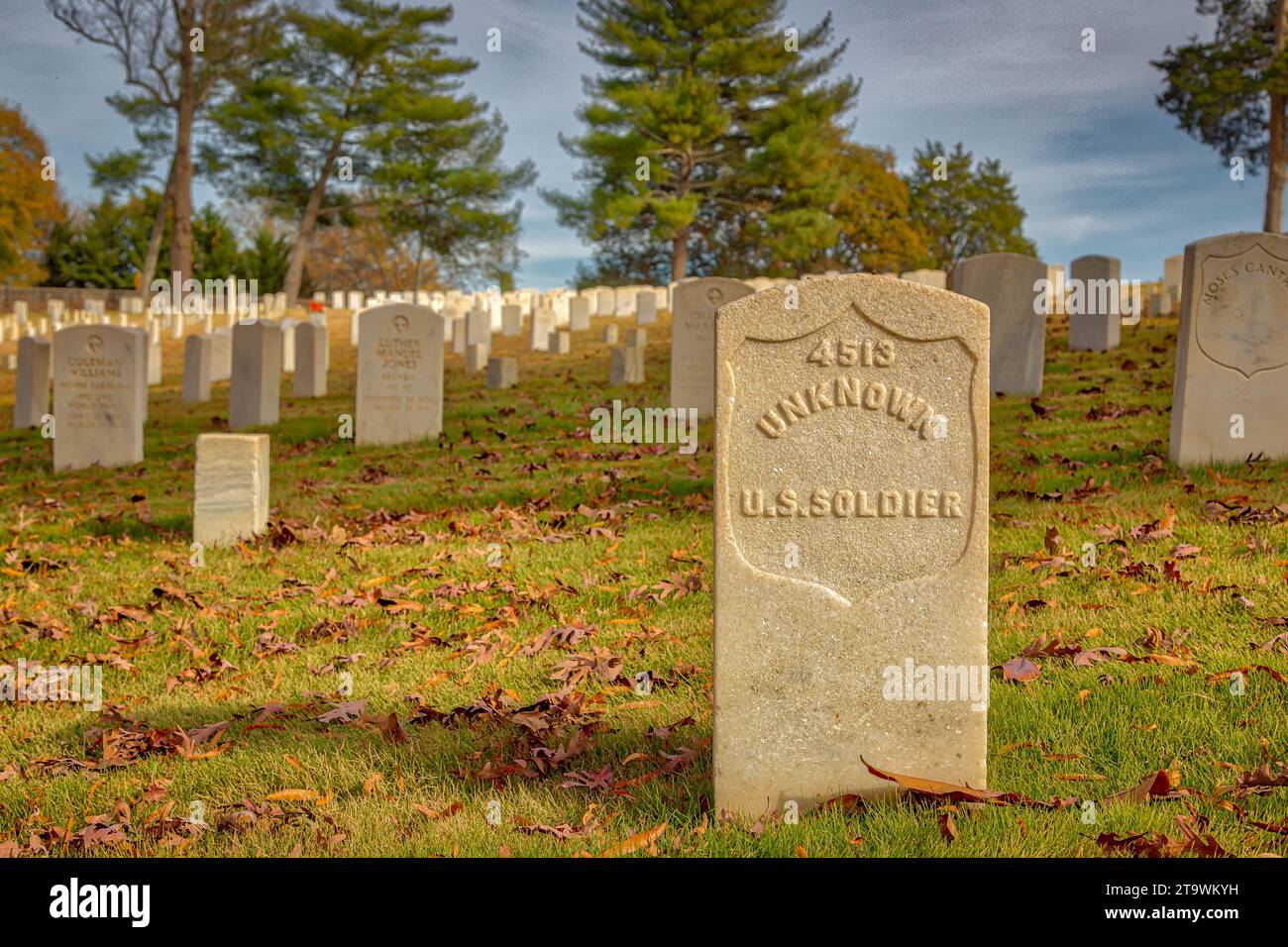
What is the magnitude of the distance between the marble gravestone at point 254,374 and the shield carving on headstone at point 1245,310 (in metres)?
11.5

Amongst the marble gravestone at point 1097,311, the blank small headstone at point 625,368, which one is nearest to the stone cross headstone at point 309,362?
the blank small headstone at point 625,368

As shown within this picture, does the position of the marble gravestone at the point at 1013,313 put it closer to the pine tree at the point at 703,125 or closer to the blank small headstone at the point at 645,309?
the blank small headstone at the point at 645,309

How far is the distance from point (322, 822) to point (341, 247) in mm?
56591

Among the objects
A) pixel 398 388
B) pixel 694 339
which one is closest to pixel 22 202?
pixel 398 388

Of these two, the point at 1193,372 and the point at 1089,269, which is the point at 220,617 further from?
the point at 1089,269

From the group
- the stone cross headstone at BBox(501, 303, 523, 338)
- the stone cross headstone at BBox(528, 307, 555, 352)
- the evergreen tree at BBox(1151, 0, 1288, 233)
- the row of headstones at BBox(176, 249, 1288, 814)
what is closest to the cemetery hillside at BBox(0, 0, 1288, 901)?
the row of headstones at BBox(176, 249, 1288, 814)

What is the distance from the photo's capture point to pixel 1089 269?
17094mm

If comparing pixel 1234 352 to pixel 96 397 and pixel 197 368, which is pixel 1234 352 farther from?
pixel 197 368

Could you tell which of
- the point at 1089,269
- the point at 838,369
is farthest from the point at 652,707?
the point at 1089,269

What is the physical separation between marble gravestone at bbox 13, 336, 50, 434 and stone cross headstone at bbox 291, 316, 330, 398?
3.69 metres

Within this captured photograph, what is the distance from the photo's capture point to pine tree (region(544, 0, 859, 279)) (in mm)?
37562

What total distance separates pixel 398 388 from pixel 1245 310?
8793 mm

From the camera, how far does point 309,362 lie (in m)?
18.8

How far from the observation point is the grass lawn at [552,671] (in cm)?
365
